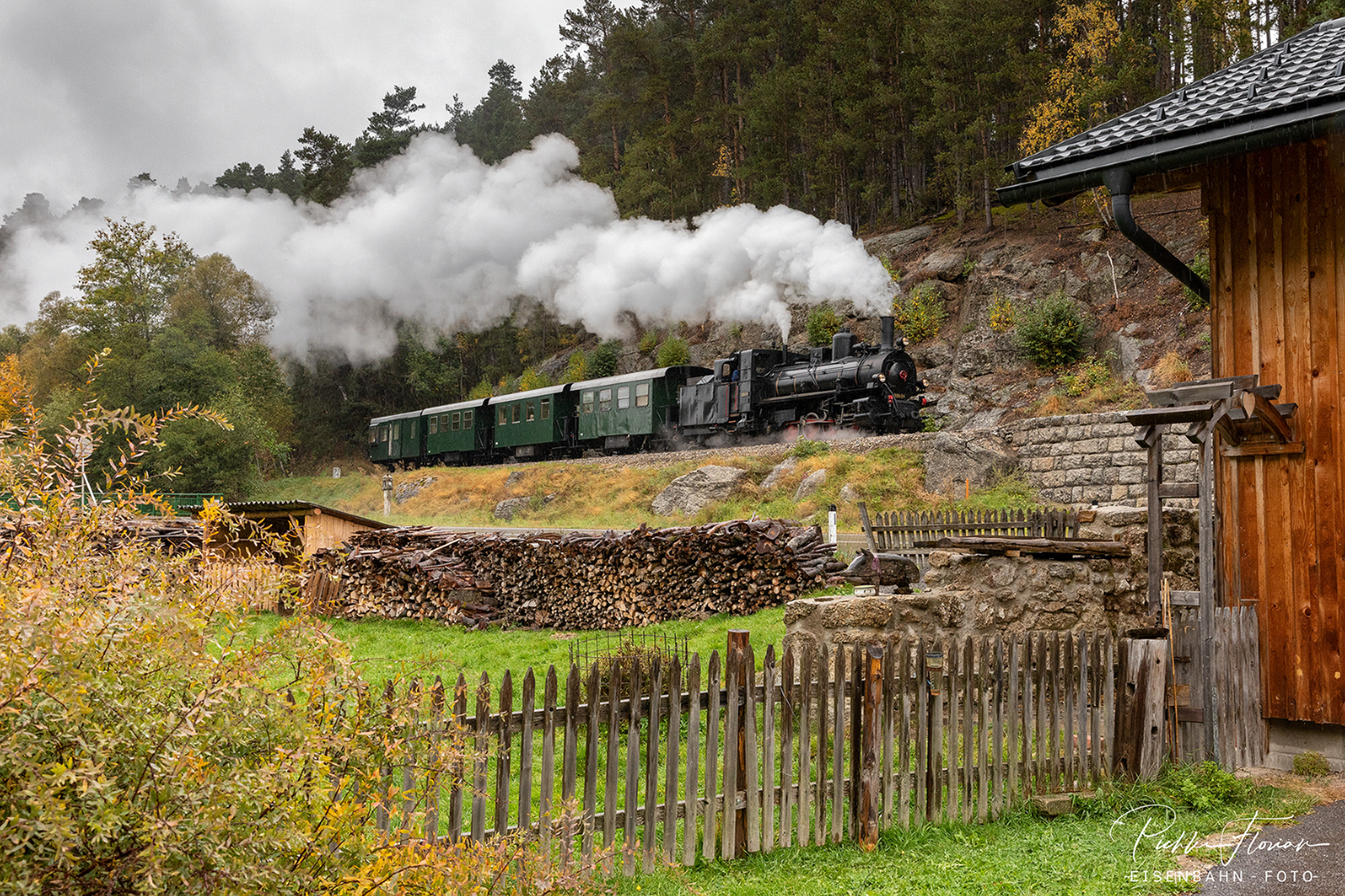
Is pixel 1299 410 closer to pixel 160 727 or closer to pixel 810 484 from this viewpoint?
pixel 160 727

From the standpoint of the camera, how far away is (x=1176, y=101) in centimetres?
688

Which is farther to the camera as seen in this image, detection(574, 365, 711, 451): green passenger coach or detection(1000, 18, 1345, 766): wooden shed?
detection(574, 365, 711, 451): green passenger coach

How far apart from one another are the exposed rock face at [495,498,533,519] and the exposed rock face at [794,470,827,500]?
31.4ft

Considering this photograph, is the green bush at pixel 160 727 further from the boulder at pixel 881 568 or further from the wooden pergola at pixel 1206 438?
the boulder at pixel 881 568

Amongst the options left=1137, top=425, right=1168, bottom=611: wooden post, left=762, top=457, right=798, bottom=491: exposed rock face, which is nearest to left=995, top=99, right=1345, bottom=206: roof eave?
left=1137, top=425, right=1168, bottom=611: wooden post

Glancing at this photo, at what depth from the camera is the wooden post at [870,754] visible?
16.0ft

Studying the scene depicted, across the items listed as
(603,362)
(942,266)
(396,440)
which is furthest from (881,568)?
(396,440)

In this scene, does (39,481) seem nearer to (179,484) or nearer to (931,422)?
(931,422)

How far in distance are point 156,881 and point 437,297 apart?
2094 inches

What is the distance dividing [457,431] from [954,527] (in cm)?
2778

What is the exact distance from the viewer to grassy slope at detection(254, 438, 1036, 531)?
759 inches

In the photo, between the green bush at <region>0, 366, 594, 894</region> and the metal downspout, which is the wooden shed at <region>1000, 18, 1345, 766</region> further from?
the green bush at <region>0, 366, 594, 894</region>

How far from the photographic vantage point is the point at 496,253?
152 ft

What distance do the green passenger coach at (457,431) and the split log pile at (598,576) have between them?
22432mm
